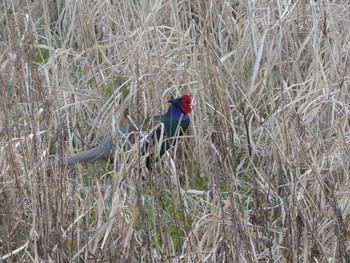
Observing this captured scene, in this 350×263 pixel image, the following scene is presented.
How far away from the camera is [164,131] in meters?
4.22

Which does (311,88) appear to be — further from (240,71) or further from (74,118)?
(74,118)

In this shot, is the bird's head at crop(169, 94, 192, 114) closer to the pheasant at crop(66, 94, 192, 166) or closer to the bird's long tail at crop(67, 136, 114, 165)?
the pheasant at crop(66, 94, 192, 166)

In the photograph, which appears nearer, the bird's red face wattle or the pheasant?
the pheasant

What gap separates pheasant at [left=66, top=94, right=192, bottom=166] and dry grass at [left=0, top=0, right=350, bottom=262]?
0.20 ft

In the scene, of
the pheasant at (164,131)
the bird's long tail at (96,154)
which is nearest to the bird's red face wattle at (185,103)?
the pheasant at (164,131)

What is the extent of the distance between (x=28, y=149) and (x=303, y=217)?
0.96 meters

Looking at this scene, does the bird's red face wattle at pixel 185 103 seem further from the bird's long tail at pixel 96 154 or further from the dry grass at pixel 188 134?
the bird's long tail at pixel 96 154

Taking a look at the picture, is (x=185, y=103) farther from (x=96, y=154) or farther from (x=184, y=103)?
(x=96, y=154)

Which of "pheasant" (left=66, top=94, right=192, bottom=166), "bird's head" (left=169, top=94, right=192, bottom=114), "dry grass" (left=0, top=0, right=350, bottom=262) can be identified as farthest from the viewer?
"bird's head" (left=169, top=94, right=192, bottom=114)

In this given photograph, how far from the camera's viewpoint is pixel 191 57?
429cm

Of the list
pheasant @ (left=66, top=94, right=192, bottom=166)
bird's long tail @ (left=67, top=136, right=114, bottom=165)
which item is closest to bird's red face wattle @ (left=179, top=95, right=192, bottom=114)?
pheasant @ (left=66, top=94, right=192, bottom=166)

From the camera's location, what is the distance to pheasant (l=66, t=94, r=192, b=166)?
396 cm

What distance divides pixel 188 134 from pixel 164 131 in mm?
125

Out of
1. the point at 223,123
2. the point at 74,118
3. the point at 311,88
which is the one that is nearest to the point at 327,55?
the point at 311,88
